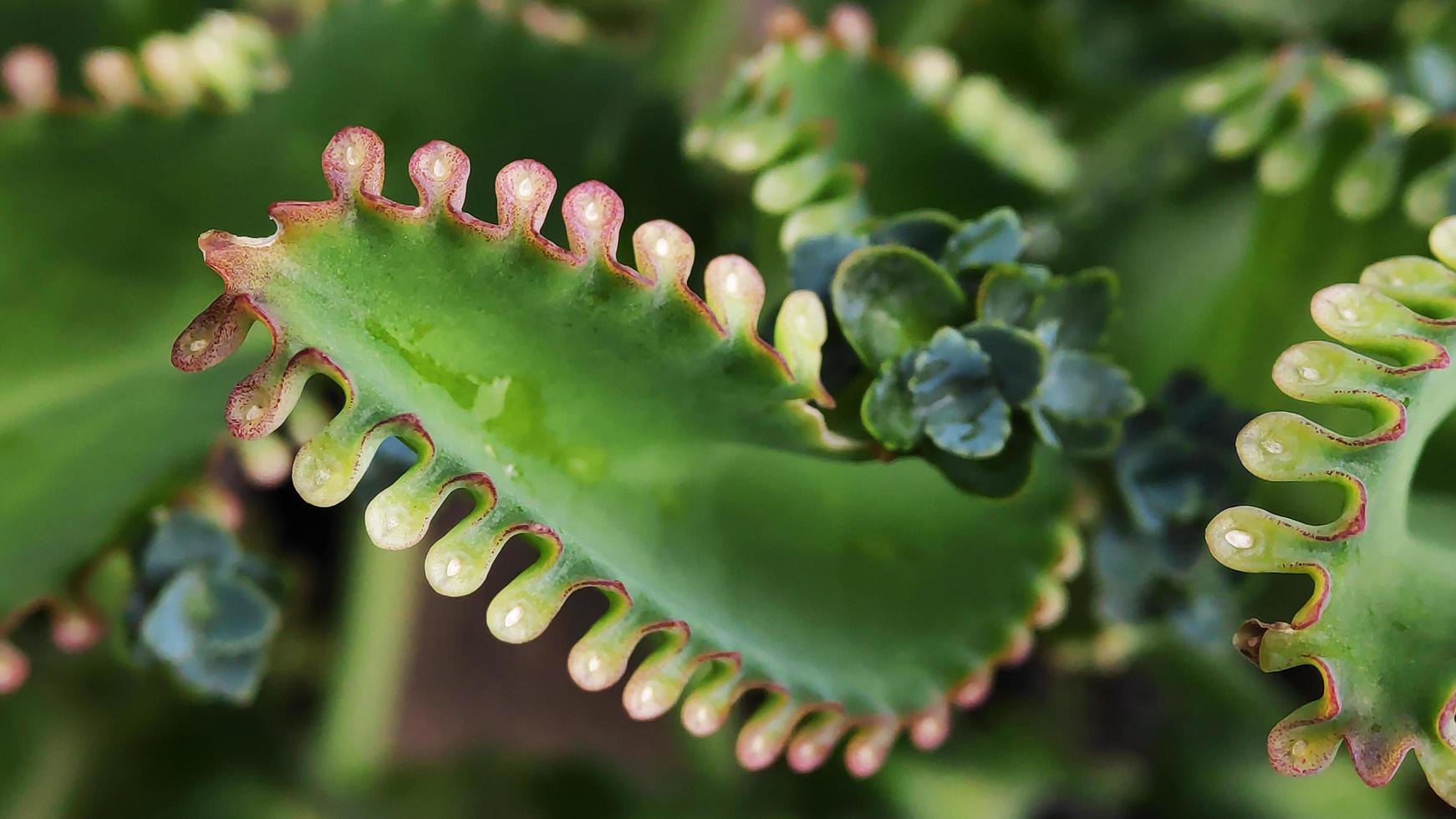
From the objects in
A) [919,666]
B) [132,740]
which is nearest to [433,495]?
[919,666]

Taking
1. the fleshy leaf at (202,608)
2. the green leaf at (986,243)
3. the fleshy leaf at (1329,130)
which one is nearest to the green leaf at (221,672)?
the fleshy leaf at (202,608)

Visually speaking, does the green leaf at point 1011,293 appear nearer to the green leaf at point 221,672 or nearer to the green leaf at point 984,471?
the green leaf at point 984,471

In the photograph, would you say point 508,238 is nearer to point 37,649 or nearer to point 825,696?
point 825,696

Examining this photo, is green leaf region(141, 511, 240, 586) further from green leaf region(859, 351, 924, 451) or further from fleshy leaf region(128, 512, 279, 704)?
green leaf region(859, 351, 924, 451)

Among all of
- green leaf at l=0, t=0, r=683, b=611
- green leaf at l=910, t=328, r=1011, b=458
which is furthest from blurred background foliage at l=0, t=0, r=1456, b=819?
green leaf at l=910, t=328, r=1011, b=458

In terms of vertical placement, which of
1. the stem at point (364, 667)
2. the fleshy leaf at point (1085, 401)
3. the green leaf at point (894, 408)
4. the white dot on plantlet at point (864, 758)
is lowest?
the stem at point (364, 667)

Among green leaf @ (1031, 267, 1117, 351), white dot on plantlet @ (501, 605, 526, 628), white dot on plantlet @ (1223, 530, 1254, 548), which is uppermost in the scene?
green leaf @ (1031, 267, 1117, 351)
